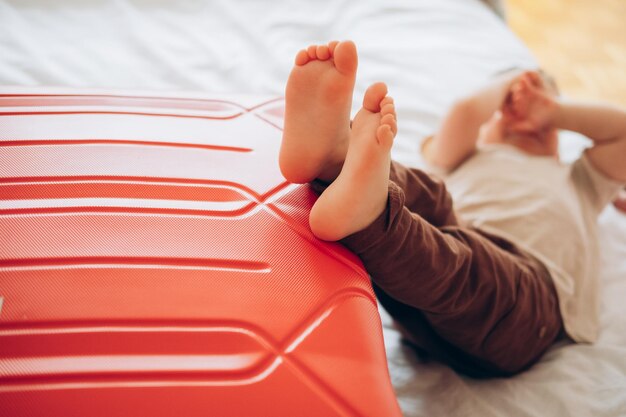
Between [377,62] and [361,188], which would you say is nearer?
[361,188]

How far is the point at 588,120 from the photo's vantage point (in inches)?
42.6

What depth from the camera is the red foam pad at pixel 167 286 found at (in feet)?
1.67

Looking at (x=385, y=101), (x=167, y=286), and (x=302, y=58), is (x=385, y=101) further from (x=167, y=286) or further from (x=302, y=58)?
(x=167, y=286)

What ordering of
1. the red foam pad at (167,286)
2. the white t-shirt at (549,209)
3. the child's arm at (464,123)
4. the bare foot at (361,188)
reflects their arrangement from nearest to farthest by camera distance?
the red foam pad at (167,286) < the bare foot at (361,188) < the white t-shirt at (549,209) < the child's arm at (464,123)

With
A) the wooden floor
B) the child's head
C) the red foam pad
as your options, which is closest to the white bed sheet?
the child's head

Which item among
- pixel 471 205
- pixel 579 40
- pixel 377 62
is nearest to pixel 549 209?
pixel 471 205

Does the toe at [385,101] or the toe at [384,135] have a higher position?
the toe at [385,101]

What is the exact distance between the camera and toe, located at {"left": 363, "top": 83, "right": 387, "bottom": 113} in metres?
0.69

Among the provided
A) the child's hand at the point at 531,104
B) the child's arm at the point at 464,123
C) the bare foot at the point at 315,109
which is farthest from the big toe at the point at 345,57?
the child's hand at the point at 531,104

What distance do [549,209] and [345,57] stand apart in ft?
1.79

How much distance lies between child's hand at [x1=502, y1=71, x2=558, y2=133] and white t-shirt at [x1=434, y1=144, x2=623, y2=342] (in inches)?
2.4

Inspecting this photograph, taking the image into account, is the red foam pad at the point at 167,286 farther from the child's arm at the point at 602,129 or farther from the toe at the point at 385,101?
the child's arm at the point at 602,129

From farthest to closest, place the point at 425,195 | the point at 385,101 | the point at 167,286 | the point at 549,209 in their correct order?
the point at 549,209 → the point at 425,195 → the point at 385,101 → the point at 167,286

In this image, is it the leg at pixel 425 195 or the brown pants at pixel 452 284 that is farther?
the leg at pixel 425 195
